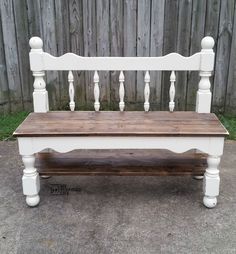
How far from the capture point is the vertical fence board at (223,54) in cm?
394

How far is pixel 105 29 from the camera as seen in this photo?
404 centimetres

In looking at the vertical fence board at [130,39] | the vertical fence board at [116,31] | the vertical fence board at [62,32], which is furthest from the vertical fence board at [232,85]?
the vertical fence board at [62,32]

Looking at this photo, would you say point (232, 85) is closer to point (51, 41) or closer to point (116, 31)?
point (116, 31)

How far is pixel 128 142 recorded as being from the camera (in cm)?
238

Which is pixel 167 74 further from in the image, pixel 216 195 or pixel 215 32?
pixel 216 195

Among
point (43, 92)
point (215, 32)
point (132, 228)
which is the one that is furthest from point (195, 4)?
point (132, 228)

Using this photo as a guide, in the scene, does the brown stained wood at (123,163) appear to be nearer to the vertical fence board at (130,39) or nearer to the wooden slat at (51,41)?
the vertical fence board at (130,39)

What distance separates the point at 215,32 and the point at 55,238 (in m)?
3.01

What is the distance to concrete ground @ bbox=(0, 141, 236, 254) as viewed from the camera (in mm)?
2172

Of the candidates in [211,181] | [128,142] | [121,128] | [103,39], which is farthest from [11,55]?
[211,181]

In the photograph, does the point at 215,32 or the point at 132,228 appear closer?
the point at 132,228

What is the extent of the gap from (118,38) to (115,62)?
1399 millimetres

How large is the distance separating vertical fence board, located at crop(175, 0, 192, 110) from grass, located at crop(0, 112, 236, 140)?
0.59 meters

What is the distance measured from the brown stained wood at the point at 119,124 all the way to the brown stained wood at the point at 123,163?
1.12 ft
